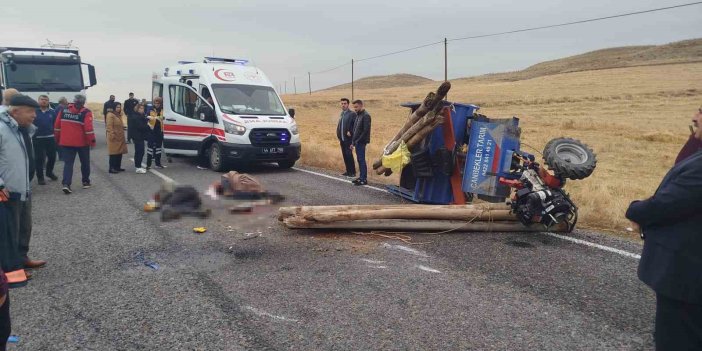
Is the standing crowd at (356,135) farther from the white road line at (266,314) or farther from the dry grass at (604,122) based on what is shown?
the white road line at (266,314)

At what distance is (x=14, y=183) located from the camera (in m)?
4.34

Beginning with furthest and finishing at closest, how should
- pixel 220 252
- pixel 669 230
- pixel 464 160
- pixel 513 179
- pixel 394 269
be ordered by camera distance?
pixel 464 160 → pixel 513 179 → pixel 220 252 → pixel 394 269 → pixel 669 230

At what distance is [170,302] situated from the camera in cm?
412

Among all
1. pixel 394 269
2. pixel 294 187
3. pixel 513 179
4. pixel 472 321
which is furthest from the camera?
pixel 294 187

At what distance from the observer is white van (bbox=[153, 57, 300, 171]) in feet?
36.1

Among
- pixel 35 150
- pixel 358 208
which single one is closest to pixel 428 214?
pixel 358 208

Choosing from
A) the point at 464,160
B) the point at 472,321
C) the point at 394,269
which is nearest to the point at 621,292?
the point at 472,321

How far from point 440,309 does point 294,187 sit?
575 centimetres

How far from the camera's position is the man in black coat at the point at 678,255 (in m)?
2.35

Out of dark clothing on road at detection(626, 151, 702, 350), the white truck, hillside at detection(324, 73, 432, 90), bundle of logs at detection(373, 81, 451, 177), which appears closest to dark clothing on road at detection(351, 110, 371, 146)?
bundle of logs at detection(373, 81, 451, 177)

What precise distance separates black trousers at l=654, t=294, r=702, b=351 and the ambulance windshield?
9.99m

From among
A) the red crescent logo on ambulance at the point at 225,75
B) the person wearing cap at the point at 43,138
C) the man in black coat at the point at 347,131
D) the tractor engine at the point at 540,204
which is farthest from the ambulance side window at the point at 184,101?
the tractor engine at the point at 540,204

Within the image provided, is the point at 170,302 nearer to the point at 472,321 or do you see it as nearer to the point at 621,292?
the point at 472,321

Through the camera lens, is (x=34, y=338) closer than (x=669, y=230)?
No
